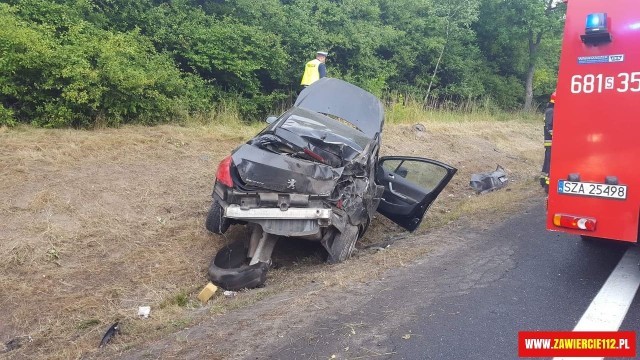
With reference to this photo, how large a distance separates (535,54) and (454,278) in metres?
20.8

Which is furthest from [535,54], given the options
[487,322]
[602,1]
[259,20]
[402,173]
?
[487,322]

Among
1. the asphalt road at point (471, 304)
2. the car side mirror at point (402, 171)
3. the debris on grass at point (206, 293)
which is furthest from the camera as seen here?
the car side mirror at point (402, 171)

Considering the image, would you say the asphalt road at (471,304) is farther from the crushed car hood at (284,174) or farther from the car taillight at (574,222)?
the crushed car hood at (284,174)

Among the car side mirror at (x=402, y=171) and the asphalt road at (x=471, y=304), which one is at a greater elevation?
the car side mirror at (x=402, y=171)

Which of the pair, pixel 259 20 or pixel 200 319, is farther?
pixel 259 20

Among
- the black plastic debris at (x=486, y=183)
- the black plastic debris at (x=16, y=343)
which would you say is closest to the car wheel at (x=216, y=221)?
the black plastic debris at (x=16, y=343)

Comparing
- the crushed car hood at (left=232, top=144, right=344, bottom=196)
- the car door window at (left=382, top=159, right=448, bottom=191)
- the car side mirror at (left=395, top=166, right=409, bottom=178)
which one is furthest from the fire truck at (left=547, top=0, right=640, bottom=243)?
the car side mirror at (left=395, top=166, right=409, bottom=178)

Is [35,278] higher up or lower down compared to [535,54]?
lower down

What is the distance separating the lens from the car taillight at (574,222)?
4.67 m

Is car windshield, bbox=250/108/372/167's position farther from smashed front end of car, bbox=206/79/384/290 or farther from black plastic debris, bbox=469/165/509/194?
black plastic debris, bbox=469/165/509/194

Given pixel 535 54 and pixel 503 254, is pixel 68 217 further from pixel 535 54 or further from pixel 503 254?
pixel 535 54

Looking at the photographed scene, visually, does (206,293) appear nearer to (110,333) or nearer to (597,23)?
(110,333)

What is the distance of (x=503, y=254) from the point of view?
580 centimetres

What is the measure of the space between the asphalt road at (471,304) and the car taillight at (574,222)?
21.9 inches
